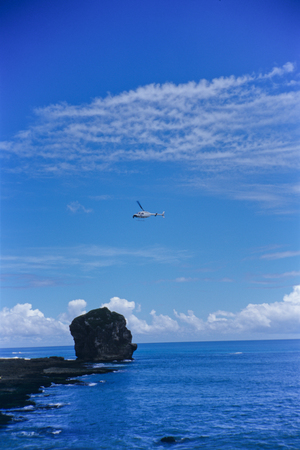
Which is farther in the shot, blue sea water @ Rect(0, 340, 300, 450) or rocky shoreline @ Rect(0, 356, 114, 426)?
rocky shoreline @ Rect(0, 356, 114, 426)

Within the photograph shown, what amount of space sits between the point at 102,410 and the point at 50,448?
15580 millimetres

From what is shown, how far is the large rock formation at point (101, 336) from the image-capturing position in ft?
372

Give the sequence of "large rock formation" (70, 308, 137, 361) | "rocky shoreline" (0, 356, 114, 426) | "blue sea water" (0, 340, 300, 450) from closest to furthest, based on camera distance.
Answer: "blue sea water" (0, 340, 300, 450)
"rocky shoreline" (0, 356, 114, 426)
"large rock formation" (70, 308, 137, 361)

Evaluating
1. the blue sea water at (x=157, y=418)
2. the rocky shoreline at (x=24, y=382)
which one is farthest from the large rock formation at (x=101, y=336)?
the blue sea water at (x=157, y=418)

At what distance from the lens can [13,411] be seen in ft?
137

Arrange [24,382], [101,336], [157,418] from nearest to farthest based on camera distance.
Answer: [157,418] → [24,382] → [101,336]

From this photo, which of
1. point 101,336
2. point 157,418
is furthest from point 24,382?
point 101,336

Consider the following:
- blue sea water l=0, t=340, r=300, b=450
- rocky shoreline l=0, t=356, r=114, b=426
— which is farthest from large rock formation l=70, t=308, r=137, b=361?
blue sea water l=0, t=340, r=300, b=450

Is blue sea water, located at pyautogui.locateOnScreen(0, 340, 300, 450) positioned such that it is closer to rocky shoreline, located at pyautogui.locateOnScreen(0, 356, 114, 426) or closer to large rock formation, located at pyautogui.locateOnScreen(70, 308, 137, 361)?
rocky shoreline, located at pyautogui.locateOnScreen(0, 356, 114, 426)

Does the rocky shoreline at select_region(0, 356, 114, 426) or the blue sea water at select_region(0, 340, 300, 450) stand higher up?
the rocky shoreline at select_region(0, 356, 114, 426)

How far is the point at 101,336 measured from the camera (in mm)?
113688

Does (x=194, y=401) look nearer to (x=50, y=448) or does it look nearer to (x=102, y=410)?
(x=102, y=410)

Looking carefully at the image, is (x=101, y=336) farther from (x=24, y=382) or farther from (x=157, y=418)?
(x=157, y=418)

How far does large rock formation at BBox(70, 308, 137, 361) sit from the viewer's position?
4464 inches
